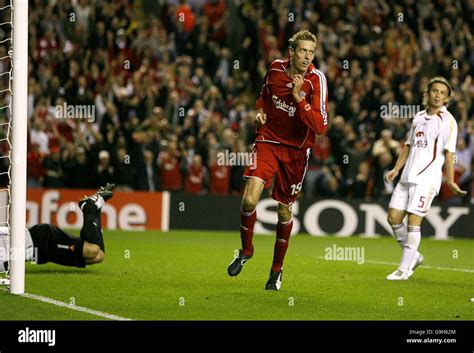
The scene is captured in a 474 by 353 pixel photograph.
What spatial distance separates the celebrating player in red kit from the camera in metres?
9.88

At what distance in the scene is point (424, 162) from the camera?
38.2ft

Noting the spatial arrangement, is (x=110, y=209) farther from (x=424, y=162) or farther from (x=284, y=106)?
(x=284, y=106)

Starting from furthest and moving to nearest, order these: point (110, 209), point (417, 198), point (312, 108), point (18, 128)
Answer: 1. point (110, 209)
2. point (417, 198)
3. point (312, 108)
4. point (18, 128)

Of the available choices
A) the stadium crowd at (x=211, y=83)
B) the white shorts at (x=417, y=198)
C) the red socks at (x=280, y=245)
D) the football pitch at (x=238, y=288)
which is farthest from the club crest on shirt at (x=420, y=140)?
the stadium crowd at (x=211, y=83)

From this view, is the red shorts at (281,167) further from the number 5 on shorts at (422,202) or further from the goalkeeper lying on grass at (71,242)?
the goalkeeper lying on grass at (71,242)

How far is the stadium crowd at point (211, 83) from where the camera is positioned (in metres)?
19.9

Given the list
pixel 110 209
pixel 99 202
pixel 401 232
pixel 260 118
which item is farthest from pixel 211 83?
pixel 260 118

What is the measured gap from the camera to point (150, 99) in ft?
68.9

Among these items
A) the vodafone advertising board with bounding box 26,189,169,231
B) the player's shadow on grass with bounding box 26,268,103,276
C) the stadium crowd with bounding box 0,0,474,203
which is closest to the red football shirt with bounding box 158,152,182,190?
the stadium crowd with bounding box 0,0,474,203

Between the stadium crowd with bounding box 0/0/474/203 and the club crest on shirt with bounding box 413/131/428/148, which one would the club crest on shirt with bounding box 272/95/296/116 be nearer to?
the club crest on shirt with bounding box 413/131/428/148

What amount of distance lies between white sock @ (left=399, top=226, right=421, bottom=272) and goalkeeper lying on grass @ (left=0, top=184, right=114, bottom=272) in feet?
10.9

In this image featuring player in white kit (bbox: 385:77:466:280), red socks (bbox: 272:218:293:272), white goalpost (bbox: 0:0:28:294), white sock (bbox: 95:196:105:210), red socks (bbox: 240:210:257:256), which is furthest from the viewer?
player in white kit (bbox: 385:77:466:280)

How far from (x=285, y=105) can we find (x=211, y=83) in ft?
39.2

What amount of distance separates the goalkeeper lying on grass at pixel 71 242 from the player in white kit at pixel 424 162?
316 cm
